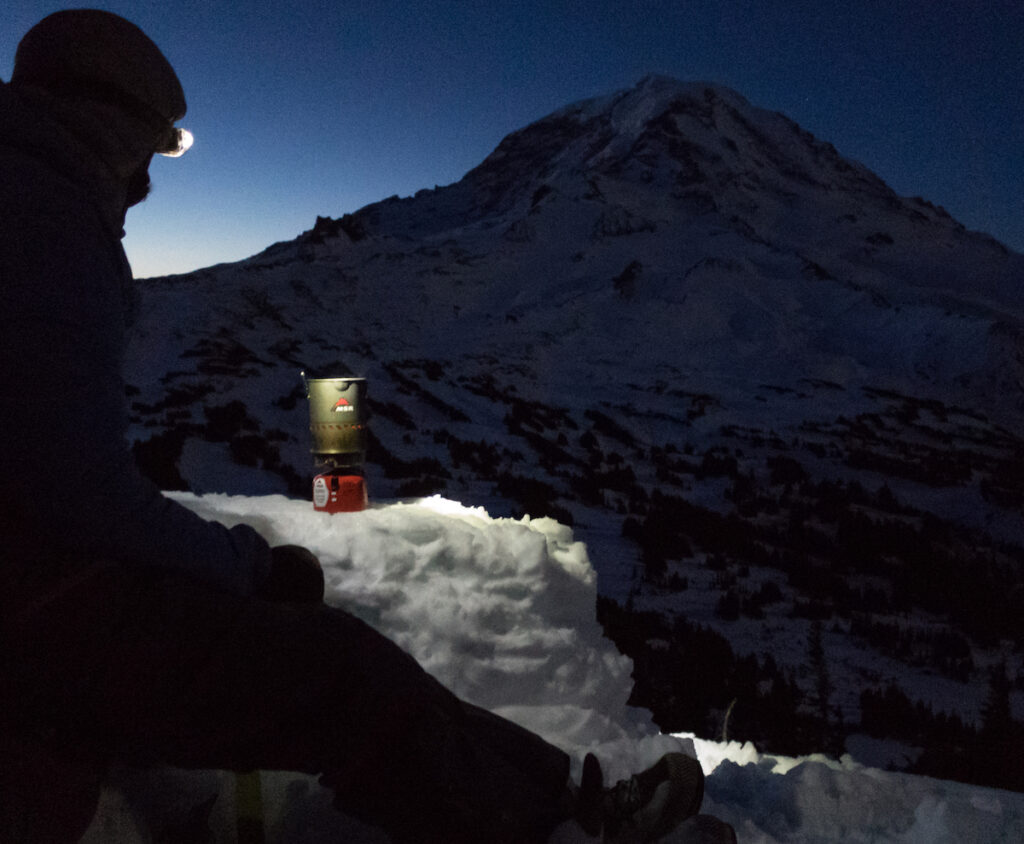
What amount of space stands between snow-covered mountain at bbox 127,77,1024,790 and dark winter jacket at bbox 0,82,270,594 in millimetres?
1689

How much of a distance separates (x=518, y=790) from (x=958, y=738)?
4016 mm

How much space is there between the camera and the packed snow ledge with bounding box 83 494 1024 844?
2072 mm

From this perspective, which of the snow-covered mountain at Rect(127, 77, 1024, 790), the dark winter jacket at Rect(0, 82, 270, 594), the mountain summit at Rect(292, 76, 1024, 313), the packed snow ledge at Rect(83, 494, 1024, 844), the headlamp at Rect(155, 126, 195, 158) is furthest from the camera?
the mountain summit at Rect(292, 76, 1024, 313)

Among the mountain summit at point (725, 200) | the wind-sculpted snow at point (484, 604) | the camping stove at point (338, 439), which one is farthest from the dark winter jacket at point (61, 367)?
the mountain summit at point (725, 200)

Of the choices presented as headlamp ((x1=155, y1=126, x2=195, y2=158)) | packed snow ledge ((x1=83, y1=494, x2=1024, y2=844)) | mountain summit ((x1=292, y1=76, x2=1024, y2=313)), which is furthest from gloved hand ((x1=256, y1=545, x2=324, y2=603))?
mountain summit ((x1=292, y1=76, x2=1024, y2=313))

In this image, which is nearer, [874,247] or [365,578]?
[365,578]

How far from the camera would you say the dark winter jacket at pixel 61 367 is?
1009 mm

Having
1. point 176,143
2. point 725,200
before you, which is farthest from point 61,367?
point 725,200

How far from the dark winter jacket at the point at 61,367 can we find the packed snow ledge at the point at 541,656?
1077 mm

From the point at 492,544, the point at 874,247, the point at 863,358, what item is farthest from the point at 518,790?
the point at 874,247

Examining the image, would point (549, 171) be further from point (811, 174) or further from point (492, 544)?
point (492, 544)

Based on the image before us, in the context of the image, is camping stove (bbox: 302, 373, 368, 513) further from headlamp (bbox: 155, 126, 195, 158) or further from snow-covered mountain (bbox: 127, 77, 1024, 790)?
headlamp (bbox: 155, 126, 195, 158)

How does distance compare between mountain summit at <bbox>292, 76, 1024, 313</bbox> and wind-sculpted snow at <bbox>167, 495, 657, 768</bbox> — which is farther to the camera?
mountain summit at <bbox>292, 76, 1024, 313</bbox>

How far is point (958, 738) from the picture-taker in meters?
4.10
